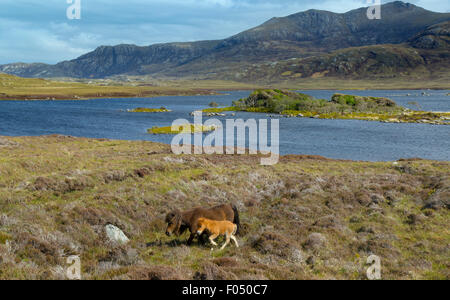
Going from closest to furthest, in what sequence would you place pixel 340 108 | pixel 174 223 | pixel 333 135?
pixel 174 223 → pixel 333 135 → pixel 340 108

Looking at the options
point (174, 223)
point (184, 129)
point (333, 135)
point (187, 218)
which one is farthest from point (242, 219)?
point (333, 135)

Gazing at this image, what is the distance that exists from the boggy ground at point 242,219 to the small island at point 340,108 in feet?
304

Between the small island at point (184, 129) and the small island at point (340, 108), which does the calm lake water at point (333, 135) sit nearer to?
the small island at point (184, 129)

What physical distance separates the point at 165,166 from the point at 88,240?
1161 cm

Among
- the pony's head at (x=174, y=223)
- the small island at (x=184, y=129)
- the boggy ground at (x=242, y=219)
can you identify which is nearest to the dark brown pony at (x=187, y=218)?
the pony's head at (x=174, y=223)

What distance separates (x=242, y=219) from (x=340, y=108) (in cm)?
11700

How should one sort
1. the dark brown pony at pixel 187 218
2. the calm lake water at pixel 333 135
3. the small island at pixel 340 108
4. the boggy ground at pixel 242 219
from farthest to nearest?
the small island at pixel 340 108 → the calm lake water at pixel 333 135 → the dark brown pony at pixel 187 218 → the boggy ground at pixel 242 219

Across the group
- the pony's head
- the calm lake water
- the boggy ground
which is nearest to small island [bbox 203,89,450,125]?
the calm lake water

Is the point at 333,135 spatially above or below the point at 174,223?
below

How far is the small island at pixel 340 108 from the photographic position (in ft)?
348

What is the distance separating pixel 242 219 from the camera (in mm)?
15586

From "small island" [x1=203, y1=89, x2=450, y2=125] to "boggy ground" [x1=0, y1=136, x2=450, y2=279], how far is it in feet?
304

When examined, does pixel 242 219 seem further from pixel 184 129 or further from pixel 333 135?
pixel 333 135

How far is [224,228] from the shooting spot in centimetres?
1211
